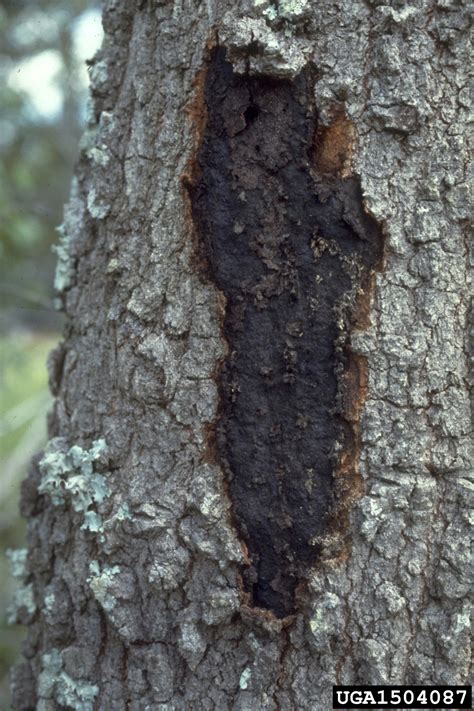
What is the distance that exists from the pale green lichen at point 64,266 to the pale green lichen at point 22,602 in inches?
29.2

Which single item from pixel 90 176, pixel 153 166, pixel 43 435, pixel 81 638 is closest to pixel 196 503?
pixel 81 638

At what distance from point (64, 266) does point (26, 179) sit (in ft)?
10.6

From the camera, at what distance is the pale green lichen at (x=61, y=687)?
1439 millimetres

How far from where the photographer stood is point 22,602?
5.37 ft

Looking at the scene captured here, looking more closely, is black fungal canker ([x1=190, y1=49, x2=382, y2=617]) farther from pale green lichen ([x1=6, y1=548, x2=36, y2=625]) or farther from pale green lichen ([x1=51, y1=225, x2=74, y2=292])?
pale green lichen ([x1=6, y1=548, x2=36, y2=625])

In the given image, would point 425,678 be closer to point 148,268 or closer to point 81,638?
point 81,638

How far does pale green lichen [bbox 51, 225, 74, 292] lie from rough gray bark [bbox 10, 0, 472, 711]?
0.37ft

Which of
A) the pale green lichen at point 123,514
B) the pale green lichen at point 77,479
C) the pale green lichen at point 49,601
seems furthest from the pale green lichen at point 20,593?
the pale green lichen at point 123,514

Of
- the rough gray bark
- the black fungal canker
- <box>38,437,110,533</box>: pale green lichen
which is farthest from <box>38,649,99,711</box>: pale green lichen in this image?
the black fungal canker

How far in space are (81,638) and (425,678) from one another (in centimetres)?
73

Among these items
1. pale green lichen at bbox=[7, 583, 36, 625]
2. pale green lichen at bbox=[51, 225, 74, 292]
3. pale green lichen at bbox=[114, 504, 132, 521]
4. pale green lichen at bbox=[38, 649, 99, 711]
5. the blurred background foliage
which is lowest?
pale green lichen at bbox=[38, 649, 99, 711]

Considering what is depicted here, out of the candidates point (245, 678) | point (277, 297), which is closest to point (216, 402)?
point (277, 297)

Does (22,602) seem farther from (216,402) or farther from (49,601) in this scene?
(216,402)

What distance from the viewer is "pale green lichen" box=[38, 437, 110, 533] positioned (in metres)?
1.44
